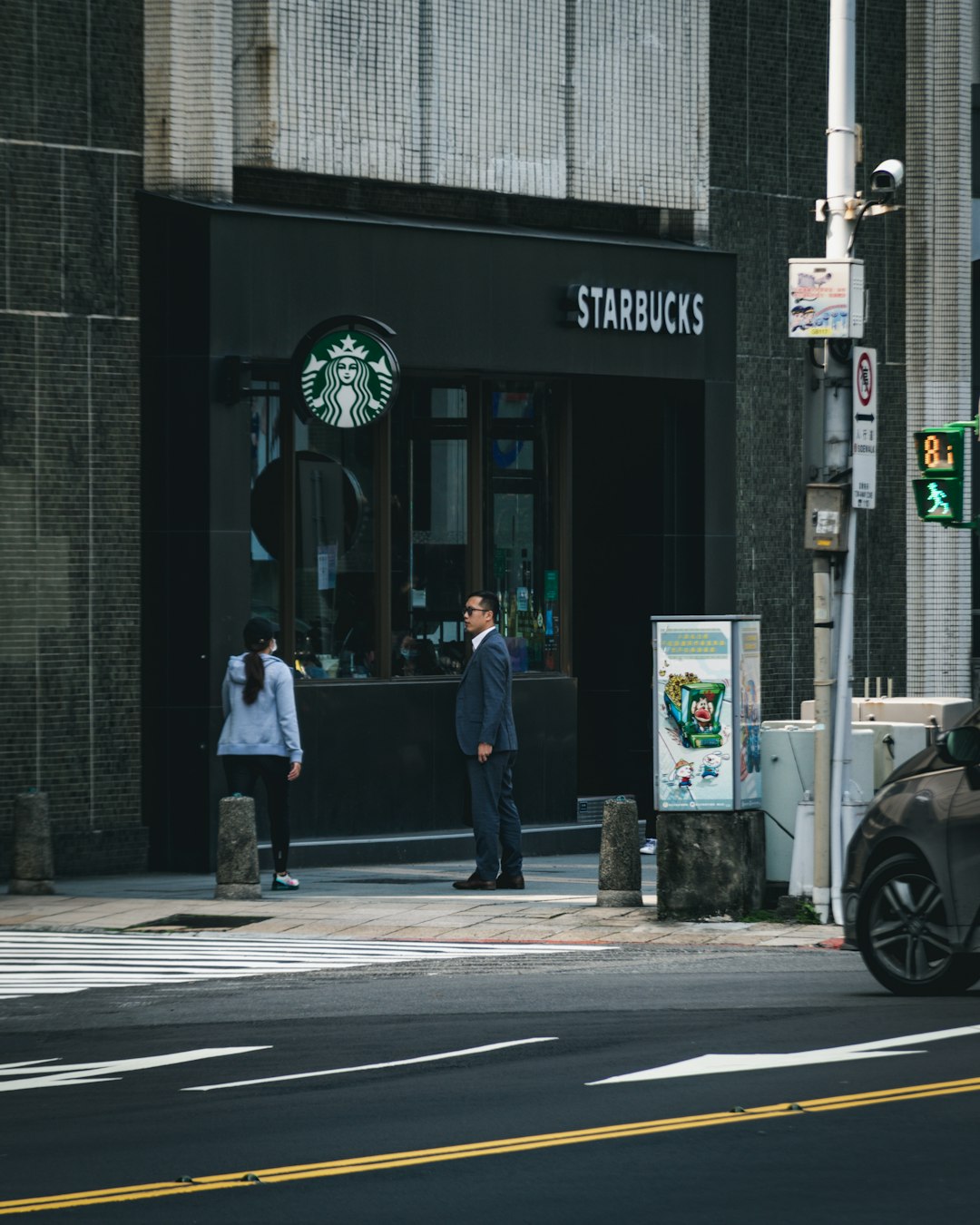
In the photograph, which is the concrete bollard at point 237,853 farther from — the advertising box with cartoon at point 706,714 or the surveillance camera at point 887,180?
the surveillance camera at point 887,180

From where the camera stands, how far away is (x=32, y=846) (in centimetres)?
1583

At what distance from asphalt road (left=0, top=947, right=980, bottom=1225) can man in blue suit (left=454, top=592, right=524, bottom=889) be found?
13.1 feet

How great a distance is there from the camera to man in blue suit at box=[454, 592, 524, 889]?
1578cm

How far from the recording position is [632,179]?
20.4 metres

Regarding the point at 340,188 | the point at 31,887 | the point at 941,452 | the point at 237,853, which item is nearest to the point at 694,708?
the point at 237,853

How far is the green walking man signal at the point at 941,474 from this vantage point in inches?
837

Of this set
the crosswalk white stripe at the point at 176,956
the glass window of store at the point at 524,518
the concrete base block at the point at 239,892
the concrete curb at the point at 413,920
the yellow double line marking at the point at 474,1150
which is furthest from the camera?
the glass window of store at the point at 524,518

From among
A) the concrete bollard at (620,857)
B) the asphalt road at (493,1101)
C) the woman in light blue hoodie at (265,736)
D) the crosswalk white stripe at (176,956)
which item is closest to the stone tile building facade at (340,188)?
the woman in light blue hoodie at (265,736)

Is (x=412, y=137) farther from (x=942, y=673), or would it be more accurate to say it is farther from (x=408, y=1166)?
(x=408, y=1166)

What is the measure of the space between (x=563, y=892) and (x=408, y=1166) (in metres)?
9.11

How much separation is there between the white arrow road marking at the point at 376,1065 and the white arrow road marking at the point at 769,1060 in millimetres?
821

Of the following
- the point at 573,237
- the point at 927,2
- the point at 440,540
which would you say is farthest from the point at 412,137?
the point at 927,2

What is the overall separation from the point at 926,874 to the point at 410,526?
9.06 metres

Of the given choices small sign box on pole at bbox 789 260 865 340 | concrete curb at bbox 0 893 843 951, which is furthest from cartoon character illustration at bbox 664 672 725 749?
small sign box on pole at bbox 789 260 865 340
